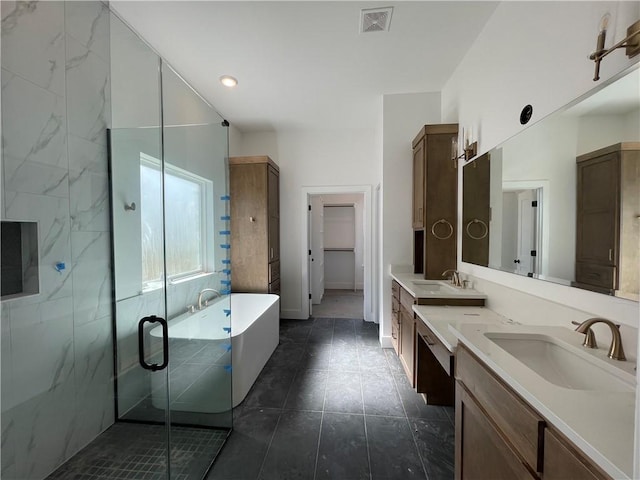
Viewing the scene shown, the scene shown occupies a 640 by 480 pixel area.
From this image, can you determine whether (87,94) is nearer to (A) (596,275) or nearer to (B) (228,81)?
(B) (228,81)

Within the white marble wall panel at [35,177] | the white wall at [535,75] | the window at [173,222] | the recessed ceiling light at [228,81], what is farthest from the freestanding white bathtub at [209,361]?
the recessed ceiling light at [228,81]

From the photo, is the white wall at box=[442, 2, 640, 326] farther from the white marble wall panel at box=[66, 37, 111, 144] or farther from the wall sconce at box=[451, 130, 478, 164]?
the white marble wall panel at box=[66, 37, 111, 144]

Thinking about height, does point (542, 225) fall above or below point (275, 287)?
above

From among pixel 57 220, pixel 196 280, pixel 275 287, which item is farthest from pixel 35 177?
pixel 275 287

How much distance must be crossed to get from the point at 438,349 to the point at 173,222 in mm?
1960

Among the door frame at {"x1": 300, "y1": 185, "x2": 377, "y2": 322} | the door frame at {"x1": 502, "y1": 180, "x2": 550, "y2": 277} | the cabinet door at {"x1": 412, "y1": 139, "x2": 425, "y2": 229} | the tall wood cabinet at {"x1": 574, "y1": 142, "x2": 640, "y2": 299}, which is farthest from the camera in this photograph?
the door frame at {"x1": 300, "y1": 185, "x2": 377, "y2": 322}

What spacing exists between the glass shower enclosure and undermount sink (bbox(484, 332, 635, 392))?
5.61ft

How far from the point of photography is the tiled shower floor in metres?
1.39

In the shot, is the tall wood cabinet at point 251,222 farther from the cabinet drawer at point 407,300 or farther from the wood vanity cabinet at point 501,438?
the wood vanity cabinet at point 501,438

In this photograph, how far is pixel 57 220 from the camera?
1338 mm

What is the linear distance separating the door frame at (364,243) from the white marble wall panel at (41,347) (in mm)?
2808

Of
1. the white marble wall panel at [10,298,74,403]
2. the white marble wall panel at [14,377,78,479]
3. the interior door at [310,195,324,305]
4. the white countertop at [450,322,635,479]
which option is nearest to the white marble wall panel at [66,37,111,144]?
the white marble wall panel at [10,298,74,403]

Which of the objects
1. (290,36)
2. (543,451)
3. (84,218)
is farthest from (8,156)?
(543,451)

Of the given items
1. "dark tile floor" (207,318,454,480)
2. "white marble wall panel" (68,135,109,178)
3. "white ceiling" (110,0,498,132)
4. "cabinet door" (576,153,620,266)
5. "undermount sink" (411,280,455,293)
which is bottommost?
"dark tile floor" (207,318,454,480)
